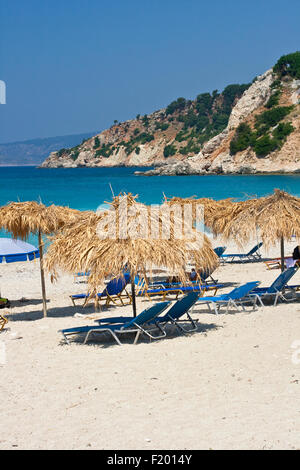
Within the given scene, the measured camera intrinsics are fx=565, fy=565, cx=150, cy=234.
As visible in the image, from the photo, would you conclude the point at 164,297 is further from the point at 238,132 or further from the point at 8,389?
the point at 238,132

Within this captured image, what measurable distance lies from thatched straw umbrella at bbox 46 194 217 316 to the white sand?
0.90m

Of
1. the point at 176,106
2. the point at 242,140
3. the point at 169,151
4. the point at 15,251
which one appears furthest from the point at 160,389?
the point at 176,106

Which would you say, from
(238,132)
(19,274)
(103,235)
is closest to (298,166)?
(238,132)

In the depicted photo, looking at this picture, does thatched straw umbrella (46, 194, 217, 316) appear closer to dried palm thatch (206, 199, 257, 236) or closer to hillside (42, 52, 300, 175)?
dried palm thatch (206, 199, 257, 236)

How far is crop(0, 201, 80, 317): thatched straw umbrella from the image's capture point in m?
8.41

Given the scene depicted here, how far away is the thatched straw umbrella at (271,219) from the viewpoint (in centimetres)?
862

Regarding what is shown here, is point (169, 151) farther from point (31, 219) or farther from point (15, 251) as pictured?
point (31, 219)

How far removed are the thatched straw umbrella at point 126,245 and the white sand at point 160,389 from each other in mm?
898

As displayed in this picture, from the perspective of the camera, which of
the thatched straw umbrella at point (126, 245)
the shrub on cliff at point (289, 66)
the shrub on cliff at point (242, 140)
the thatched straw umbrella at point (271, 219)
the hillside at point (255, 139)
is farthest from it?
the shrub on cliff at point (289, 66)

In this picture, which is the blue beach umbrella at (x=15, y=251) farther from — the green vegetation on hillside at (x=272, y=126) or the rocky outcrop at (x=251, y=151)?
the green vegetation on hillside at (x=272, y=126)

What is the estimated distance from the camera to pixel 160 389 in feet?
16.6

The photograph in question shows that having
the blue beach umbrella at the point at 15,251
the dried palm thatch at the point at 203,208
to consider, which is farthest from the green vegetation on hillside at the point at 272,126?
the blue beach umbrella at the point at 15,251

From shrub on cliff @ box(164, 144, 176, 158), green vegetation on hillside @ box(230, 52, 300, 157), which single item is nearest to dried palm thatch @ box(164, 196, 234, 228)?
green vegetation on hillside @ box(230, 52, 300, 157)

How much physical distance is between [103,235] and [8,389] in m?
2.24
